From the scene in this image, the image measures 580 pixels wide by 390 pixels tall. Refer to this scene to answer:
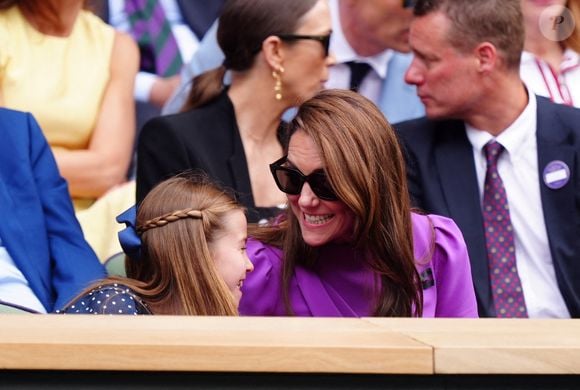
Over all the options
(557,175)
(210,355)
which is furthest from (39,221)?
(210,355)

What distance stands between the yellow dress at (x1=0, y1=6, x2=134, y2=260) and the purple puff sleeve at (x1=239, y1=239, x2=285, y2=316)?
37.5 inches

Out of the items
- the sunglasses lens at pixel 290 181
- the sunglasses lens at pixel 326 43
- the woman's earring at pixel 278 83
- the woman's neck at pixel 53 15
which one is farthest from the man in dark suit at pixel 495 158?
the woman's neck at pixel 53 15

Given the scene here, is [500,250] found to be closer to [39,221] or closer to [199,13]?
[39,221]

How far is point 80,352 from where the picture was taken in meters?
2.02

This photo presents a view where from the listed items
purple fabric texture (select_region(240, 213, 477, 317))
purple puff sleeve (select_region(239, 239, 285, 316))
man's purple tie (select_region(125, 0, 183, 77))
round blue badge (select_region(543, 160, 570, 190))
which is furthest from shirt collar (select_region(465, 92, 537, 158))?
man's purple tie (select_region(125, 0, 183, 77))

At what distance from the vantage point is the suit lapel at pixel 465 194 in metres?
3.93

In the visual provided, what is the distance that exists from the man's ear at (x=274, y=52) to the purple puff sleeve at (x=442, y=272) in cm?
109

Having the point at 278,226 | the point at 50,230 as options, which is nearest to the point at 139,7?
the point at 50,230

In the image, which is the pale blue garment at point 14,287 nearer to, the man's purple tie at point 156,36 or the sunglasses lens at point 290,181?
the sunglasses lens at point 290,181

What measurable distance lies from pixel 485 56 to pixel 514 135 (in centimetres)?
30

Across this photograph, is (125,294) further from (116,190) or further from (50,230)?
(116,190)

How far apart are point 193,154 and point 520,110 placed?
44.7 inches

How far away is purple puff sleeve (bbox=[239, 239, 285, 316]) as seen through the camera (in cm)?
332

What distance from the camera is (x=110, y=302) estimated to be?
2.95 meters
